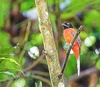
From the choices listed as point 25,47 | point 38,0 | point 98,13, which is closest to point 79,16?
point 98,13

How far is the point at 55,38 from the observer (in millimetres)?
2355

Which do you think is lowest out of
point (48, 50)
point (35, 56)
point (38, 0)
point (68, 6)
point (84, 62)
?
point (84, 62)

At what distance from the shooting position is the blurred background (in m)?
2.22

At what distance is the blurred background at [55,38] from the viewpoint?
7.29 feet

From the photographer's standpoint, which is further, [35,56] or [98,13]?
[98,13]

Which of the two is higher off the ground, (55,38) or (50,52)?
(50,52)

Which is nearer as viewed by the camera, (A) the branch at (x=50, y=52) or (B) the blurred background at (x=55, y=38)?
(A) the branch at (x=50, y=52)

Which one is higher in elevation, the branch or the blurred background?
the branch

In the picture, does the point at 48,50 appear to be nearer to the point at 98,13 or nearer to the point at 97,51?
the point at 97,51

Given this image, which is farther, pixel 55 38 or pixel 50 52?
pixel 55 38

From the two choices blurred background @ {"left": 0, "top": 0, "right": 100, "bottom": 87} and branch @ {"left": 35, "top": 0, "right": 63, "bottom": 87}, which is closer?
branch @ {"left": 35, "top": 0, "right": 63, "bottom": 87}

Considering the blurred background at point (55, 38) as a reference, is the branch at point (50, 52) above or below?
above

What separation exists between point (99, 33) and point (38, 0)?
122 cm

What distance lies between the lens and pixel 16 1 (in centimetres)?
260
